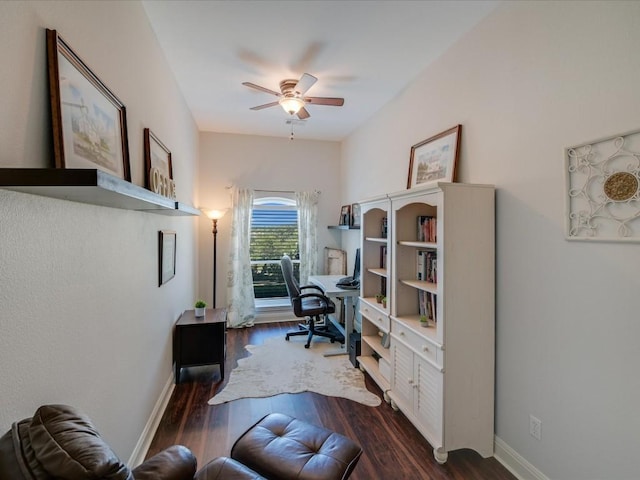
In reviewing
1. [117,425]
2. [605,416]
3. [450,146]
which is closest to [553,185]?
[450,146]

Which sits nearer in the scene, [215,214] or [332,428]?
[332,428]

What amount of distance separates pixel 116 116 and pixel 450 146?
7.35 feet

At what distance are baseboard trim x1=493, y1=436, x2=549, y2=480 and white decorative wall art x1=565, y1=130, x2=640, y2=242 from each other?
4.38 ft

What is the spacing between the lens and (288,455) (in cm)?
146

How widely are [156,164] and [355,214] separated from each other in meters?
2.79

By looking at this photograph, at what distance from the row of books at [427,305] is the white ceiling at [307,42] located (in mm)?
1966

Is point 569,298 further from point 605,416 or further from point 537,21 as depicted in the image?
point 537,21

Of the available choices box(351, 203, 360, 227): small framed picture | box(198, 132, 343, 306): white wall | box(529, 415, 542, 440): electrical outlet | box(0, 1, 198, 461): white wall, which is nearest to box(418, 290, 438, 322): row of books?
box(529, 415, 542, 440): electrical outlet

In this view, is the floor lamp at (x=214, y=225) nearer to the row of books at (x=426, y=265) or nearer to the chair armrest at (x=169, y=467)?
the row of books at (x=426, y=265)

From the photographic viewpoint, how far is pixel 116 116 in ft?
5.26

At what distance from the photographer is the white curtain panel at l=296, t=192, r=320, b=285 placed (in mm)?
4926

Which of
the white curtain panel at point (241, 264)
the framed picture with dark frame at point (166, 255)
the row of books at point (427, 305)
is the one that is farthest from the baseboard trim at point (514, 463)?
the white curtain panel at point (241, 264)

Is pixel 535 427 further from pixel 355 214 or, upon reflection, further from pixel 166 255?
pixel 355 214

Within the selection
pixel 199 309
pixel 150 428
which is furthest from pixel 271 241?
pixel 150 428
